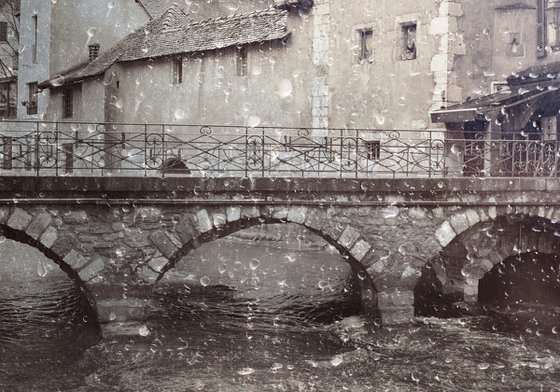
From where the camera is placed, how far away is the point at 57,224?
39.7 feet

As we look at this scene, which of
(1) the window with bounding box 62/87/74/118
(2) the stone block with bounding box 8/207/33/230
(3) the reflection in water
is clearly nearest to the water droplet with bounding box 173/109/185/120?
(1) the window with bounding box 62/87/74/118

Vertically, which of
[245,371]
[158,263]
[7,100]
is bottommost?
[245,371]

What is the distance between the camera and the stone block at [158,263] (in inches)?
495

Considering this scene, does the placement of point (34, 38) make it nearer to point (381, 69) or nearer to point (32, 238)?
point (381, 69)

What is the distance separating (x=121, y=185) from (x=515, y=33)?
12.0 metres

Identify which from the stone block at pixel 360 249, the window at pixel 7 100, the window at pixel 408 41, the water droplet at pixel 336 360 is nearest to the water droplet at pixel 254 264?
the window at pixel 408 41

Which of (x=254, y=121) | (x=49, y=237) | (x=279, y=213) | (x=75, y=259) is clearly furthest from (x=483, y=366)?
(x=254, y=121)

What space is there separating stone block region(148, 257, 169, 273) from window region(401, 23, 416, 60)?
9973 mm

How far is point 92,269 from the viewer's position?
1236 cm

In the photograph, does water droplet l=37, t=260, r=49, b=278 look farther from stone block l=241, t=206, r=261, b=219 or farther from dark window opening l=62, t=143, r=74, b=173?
stone block l=241, t=206, r=261, b=219

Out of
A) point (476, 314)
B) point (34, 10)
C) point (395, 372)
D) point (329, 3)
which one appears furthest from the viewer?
point (34, 10)

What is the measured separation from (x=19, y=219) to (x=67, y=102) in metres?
19.5

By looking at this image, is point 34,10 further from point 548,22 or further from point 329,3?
point 548,22

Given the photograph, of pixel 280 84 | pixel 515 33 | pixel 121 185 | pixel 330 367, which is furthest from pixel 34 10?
pixel 330 367
